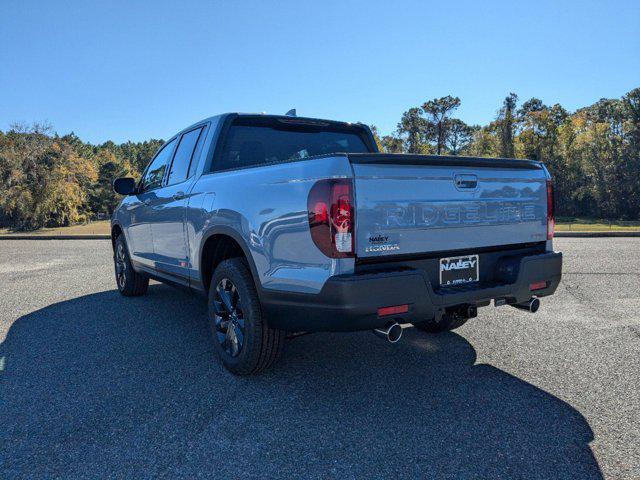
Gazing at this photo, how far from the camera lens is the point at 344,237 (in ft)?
8.70

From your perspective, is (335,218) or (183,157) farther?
(183,157)

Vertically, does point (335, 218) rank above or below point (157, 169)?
below

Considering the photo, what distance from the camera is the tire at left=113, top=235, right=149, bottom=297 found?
6.20 m

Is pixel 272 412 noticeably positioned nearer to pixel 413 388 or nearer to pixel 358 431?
pixel 358 431

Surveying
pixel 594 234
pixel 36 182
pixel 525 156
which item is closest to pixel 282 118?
pixel 594 234

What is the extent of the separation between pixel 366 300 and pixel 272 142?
2.23m

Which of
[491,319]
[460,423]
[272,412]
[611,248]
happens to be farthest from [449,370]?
[611,248]

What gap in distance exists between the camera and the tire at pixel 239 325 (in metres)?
3.25

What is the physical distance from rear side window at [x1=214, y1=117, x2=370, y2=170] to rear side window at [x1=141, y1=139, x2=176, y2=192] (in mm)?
1202

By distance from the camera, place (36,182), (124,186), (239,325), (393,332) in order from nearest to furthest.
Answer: (393,332) < (239,325) < (124,186) < (36,182)

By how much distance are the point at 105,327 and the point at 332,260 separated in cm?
327

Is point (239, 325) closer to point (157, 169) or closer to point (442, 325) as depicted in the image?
point (442, 325)

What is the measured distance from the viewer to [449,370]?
3615 millimetres

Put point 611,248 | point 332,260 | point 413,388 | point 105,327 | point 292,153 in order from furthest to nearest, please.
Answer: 1. point 611,248
2. point 105,327
3. point 292,153
4. point 413,388
5. point 332,260
